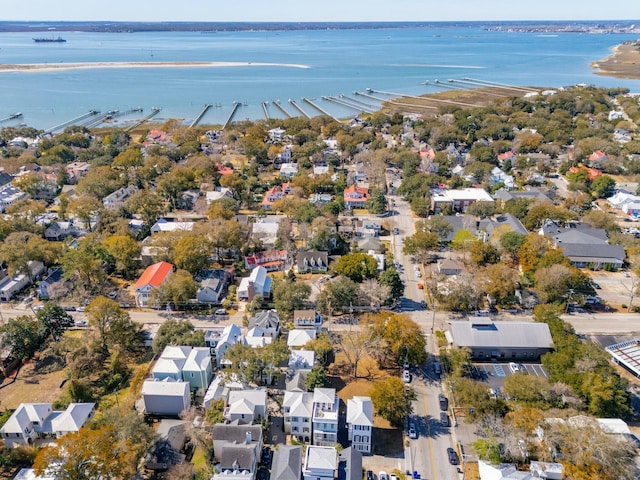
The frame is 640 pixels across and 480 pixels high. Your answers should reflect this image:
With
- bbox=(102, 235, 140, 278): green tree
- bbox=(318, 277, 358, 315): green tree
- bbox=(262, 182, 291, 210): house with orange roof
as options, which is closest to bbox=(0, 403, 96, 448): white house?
bbox=(102, 235, 140, 278): green tree

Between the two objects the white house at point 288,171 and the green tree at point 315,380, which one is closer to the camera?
the green tree at point 315,380

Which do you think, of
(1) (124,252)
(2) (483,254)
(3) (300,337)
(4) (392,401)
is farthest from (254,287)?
(2) (483,254)

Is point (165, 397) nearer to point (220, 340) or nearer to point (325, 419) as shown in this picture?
point (220, 340)

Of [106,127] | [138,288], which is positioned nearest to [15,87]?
[106,127]

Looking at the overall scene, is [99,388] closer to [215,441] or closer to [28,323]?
[28,323]

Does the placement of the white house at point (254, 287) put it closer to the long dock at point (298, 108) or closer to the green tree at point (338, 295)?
the green tree at point (338, 295)

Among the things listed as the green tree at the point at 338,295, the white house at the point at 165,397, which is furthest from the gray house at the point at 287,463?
the green tree at the point at 338,295

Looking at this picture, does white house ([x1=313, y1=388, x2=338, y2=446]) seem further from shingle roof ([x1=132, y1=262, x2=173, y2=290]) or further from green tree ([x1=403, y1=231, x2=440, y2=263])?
green tree ([x1=403, y1=231, x2=440, y2=263])
